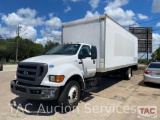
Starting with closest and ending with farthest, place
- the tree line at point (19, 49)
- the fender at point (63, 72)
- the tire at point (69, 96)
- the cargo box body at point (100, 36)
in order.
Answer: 1. the fender at point (63, 72)
2. the tire at point (69, 96)
3. the cargo box body at point (100, 36)
4. the tree line at point (19, 49)

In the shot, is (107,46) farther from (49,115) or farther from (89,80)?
(49,115)

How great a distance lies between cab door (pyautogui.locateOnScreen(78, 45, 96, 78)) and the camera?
677 cm

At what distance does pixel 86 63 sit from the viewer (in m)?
6.98

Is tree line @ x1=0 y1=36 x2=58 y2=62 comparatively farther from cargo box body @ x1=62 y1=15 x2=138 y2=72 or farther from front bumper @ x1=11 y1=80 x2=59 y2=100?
front bumper @ x1=11 y1=80 x2=59 y2=100

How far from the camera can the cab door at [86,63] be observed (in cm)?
677

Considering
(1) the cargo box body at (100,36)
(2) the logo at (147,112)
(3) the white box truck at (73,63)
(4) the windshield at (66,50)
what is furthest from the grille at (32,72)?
(2) the logo at (147,112)

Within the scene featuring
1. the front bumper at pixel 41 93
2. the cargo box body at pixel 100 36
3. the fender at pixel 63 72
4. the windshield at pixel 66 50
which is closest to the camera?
the front bumper at pixel 41 93

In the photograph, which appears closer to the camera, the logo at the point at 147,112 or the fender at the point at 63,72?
the fender at the point at 63,72

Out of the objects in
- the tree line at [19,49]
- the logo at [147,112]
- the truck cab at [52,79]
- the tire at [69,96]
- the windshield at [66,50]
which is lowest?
the logo at [147,112]

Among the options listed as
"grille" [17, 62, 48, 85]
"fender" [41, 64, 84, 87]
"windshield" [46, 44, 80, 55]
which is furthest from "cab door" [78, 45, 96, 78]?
"grille" [17, 62, 48, 85]

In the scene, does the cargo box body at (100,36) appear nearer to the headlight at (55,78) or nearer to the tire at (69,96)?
the tire at (69,96)

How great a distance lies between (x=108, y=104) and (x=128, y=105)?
2.37 ft

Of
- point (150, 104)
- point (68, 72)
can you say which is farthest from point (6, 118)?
point (150, 104)

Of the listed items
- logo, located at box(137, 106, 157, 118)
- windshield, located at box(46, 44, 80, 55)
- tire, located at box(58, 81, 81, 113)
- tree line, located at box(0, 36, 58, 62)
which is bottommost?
logo, located at box(137, 106, 157, 118)
